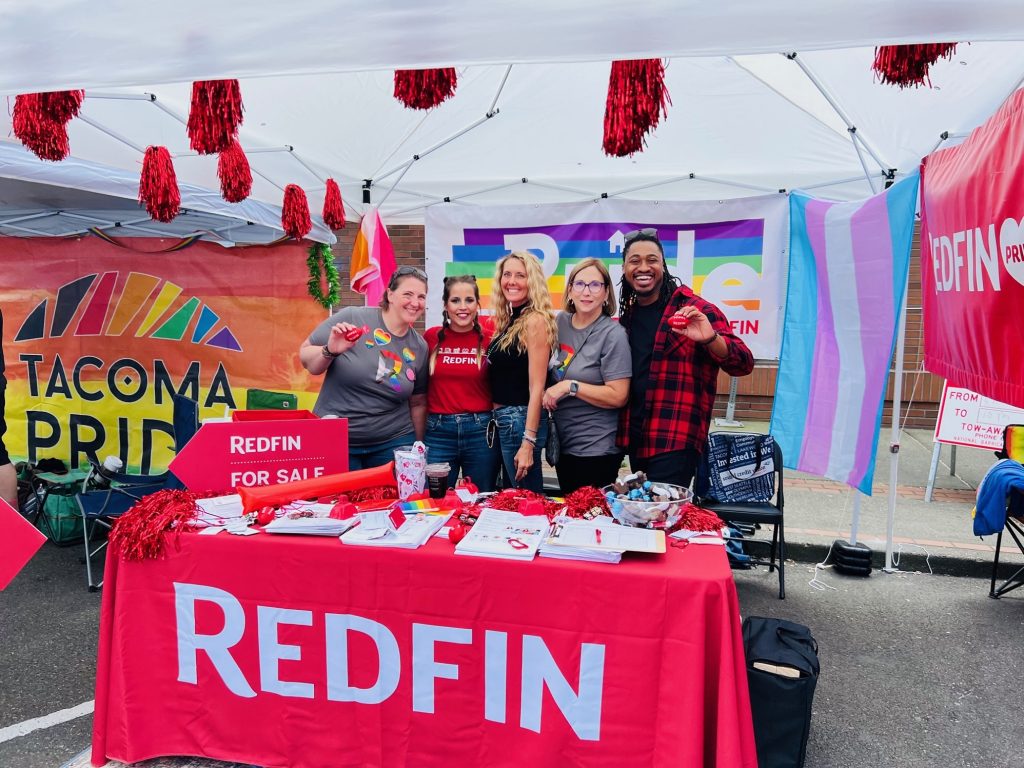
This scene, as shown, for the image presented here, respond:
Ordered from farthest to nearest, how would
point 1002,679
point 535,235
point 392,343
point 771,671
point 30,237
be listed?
point 535,235, point 30,237, point 392,343, point 1002,679, point 771,671

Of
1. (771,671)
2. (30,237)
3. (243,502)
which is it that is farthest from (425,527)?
(30,237)

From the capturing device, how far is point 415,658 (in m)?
1.89

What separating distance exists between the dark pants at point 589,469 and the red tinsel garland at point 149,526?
148 cm

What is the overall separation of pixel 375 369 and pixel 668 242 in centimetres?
281

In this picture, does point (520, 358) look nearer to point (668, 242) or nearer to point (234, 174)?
point (234, 174)

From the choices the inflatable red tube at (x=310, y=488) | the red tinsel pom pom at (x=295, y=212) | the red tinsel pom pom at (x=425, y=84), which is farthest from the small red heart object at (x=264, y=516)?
the red tinsel pom pom at (x=295, y=212)

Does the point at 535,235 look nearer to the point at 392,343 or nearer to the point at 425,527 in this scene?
the point at 392,343

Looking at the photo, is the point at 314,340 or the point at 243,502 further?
the point at 314,340

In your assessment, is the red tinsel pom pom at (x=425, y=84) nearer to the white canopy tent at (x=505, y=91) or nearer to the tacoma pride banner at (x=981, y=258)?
the white canopy tent at (x=505, y=91)

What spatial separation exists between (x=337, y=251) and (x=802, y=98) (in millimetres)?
5382

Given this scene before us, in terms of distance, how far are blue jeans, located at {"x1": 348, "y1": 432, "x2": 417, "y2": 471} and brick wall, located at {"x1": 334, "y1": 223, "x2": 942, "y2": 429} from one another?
191 inches

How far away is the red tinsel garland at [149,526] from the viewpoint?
6.48 feet

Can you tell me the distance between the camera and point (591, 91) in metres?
3.86


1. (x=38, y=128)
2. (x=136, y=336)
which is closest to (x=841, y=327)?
(x=38, y=128)
